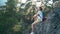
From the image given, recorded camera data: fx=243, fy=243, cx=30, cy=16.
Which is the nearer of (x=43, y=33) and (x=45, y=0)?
(x=43, y=33)

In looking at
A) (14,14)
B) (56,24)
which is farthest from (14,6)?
(56,24)

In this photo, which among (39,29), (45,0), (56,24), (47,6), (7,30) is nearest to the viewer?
(7,30)

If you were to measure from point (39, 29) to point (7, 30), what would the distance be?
228 cm

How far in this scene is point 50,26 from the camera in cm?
708

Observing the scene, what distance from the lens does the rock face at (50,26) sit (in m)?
6.89

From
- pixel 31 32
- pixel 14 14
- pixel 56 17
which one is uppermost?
pixel 14 14

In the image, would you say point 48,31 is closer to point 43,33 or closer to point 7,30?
point 43,33

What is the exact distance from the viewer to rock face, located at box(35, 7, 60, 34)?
6887mm

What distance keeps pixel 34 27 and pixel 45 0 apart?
3239mm

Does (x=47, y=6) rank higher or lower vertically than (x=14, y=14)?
lower

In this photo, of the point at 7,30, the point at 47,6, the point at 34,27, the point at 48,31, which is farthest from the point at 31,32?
the point at 7,30

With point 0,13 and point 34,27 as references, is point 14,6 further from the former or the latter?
point 34,27

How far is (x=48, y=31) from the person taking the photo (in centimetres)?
712

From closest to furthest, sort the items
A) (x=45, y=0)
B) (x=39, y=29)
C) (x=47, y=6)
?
(x=39, y=29)
(x=47, y=6)
(x=45, y=0)
